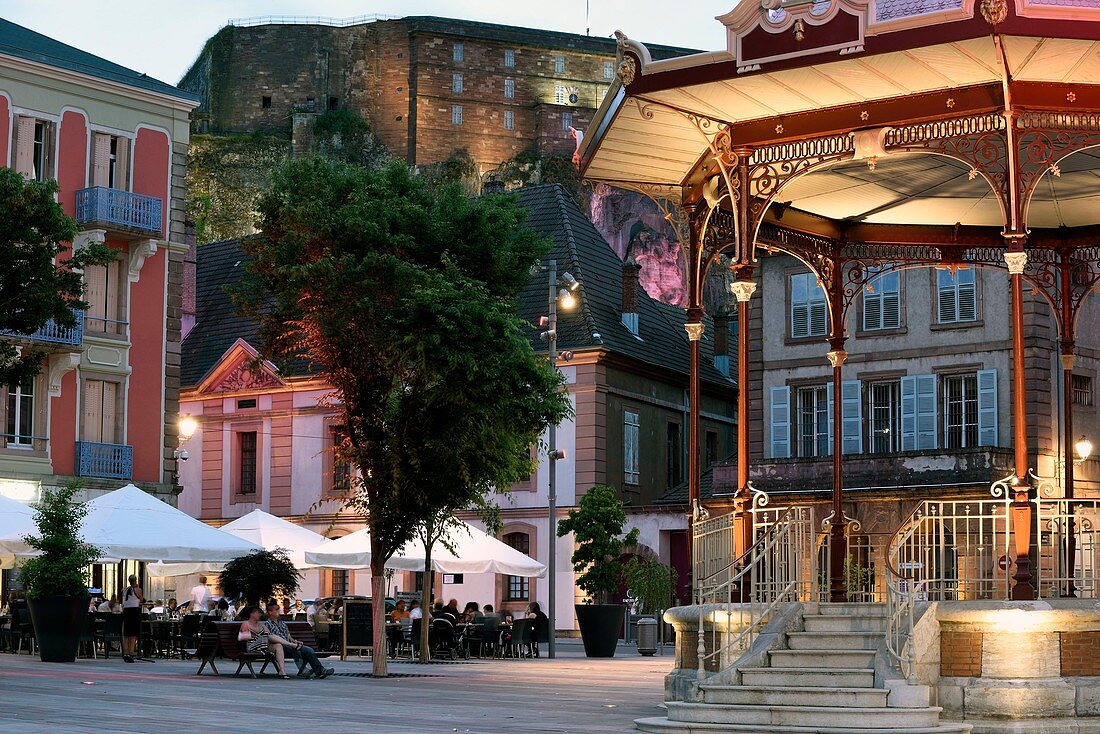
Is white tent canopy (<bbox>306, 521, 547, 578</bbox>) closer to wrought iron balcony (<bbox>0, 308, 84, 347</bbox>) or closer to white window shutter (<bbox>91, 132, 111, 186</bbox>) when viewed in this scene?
wrought iron balcony (<bbox>0, 308, 84, 347</bbox>)

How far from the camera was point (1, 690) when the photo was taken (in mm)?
17547

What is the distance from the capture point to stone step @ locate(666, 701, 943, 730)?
42.6 feet

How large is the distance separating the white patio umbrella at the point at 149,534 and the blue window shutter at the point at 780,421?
66.2ft

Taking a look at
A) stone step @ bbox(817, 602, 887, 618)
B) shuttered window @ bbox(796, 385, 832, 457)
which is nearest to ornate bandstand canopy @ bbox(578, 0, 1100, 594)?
stone step @ bbox(817, 602, 887, 618)

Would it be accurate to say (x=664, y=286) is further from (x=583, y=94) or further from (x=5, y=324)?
(x=5, y=324)

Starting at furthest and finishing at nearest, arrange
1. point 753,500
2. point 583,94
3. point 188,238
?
1. point 583,94
2. point 188,238
3. point 753,500

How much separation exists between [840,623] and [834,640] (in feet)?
1.03

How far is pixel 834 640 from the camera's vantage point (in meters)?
14.3

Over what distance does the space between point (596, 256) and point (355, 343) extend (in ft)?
91.8

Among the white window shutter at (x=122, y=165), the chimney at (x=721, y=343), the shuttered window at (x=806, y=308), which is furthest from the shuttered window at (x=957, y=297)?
the white window shutter at (x=122, y=165)

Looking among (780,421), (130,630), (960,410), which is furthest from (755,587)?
(780,421)

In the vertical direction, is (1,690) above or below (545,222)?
below

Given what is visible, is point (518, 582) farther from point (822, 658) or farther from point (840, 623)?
point (822, 658)

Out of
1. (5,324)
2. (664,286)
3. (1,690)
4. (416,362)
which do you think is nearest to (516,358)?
(416,362)
